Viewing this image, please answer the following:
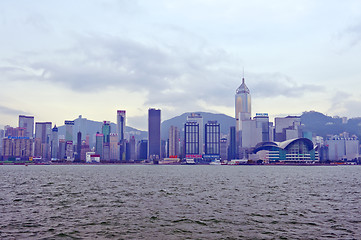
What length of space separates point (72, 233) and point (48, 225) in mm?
5545

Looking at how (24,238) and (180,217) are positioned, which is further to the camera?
(180,217)

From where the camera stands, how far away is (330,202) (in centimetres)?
5997

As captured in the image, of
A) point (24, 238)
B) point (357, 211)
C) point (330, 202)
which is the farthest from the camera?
point (330, 202)

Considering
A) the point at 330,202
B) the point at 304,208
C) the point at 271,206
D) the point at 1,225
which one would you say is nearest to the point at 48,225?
the point at 1,225

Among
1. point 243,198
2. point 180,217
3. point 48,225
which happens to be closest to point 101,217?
point 48,225

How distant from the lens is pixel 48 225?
129 feet

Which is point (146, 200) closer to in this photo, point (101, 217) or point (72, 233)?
point (101, 217)

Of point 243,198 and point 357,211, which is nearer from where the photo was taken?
point 357,211

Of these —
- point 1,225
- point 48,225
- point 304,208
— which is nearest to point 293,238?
point 304,208

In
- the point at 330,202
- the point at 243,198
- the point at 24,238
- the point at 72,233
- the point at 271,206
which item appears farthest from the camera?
the point at 243,198

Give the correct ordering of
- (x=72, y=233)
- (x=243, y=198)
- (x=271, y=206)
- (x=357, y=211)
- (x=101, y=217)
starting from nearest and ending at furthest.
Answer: (x=72, y=233) < (x=101, y=217) < (x=357, y=211) < (x=271, y=206) < (x=243, y=198)

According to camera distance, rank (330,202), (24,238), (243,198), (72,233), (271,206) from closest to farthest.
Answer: (24,238)
(72,233)
(271,206)
(330,202)
(243,198)

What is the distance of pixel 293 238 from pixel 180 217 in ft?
50.1

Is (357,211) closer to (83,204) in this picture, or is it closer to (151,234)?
(151,234)
